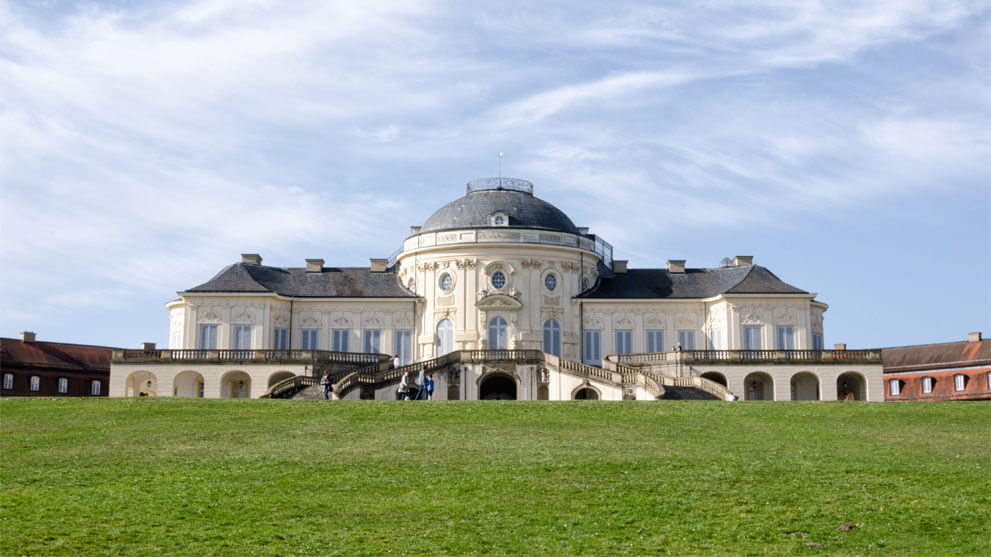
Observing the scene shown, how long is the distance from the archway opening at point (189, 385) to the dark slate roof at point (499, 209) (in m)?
15.5

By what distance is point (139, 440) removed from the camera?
1260 inches

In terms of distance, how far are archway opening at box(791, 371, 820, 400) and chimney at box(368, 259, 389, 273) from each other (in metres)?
25.2

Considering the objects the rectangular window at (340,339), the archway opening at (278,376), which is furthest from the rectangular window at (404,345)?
the archway opening at (278,376)

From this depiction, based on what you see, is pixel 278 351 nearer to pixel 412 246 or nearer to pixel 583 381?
pixel 412 246

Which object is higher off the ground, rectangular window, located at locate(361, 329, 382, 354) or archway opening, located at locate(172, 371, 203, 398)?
rectangular window, located at locate(361, 329, 382, 354)

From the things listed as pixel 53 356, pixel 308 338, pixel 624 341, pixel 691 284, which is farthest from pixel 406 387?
pixel 53 356

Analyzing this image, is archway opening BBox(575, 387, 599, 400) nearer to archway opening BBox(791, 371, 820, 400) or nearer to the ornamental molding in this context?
the ornamental molding

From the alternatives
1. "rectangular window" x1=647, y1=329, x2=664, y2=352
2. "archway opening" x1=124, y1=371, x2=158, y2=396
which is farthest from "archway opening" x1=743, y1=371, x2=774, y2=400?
"archway opening" x1=124, y1=371, x2=158, y2=396

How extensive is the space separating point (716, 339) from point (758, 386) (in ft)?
12.9

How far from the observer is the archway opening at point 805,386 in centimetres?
6283

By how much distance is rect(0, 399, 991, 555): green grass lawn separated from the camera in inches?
866

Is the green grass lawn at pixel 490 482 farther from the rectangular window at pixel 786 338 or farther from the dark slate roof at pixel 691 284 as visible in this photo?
the dark slate roof at pixel 691 284

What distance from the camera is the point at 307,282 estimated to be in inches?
2721

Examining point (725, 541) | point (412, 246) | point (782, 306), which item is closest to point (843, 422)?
point (725, 541)
